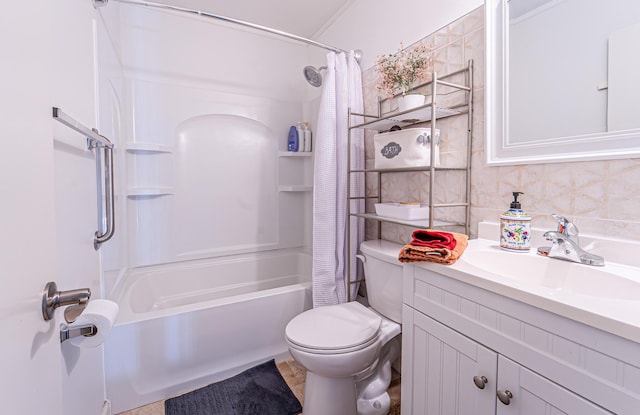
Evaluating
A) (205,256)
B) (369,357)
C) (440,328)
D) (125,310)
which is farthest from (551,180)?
(205,256)

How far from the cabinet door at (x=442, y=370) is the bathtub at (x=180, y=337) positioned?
0.95 metres

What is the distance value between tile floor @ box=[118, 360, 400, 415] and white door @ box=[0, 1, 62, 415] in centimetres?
116

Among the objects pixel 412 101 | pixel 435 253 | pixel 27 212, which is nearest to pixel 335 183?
pixel 412 101

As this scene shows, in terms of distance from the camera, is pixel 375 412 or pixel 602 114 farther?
pixel 375 412

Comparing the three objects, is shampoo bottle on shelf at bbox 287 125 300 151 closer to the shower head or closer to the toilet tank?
the shower head

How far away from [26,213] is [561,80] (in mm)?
1503

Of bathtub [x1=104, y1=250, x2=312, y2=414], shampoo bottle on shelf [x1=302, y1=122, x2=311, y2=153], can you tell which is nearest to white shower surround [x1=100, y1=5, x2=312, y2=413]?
bathtub [x1=104, y1=250, x2=312, y2=414]

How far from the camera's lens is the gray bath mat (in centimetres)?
149

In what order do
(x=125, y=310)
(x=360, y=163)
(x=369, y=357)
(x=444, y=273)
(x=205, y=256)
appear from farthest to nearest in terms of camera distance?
(x=205, y=256), (x=360, y=163), (x=125, y=310), (x=369, y=357), (x=444, y=273)

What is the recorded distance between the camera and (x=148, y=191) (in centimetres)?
216

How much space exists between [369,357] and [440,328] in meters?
0.45

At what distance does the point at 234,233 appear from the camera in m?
2.59

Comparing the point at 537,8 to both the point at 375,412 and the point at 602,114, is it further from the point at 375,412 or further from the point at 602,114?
the point at 375,412

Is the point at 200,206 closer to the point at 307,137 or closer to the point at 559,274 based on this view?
the point at 307,137
